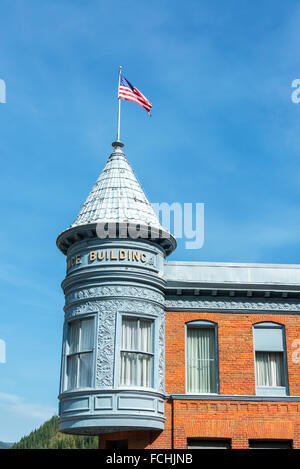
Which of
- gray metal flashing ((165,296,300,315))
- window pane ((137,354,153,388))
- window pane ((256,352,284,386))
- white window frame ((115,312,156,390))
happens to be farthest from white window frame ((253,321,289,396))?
window pane ((137,354,153,388))

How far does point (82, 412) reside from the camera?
17.9m

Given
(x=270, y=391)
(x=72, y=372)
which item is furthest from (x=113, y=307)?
(x=270, y=391)

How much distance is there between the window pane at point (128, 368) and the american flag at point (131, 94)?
10.4m

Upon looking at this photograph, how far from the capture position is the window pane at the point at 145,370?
61.4 feet

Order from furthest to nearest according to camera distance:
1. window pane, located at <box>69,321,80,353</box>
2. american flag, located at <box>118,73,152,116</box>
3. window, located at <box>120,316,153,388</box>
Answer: american flag, located at <box>118,73,152,116</box>
window pane, located at <box>69,321,80,353</box>
window, located at <box>120,316,153,388</box>

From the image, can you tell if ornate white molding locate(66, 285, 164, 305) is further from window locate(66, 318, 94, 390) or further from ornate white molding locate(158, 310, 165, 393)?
ornate white molding locate(158, 310, 165, 393)


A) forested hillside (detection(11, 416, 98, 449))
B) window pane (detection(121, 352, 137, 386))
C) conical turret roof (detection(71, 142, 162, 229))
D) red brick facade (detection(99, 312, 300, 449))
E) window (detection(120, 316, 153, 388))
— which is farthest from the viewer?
forested hillside (detection(11, 416, 98, 449))

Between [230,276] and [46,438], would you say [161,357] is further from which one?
[46,438]

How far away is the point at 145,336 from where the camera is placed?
63.3ft

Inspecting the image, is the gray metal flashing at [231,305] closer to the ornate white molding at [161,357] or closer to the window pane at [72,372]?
the ornate white molding at [161,357]

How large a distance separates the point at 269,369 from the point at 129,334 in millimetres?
5404

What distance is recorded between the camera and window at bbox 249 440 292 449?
19359 millimetres

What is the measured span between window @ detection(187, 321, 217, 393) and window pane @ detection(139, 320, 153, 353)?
1.76 m
